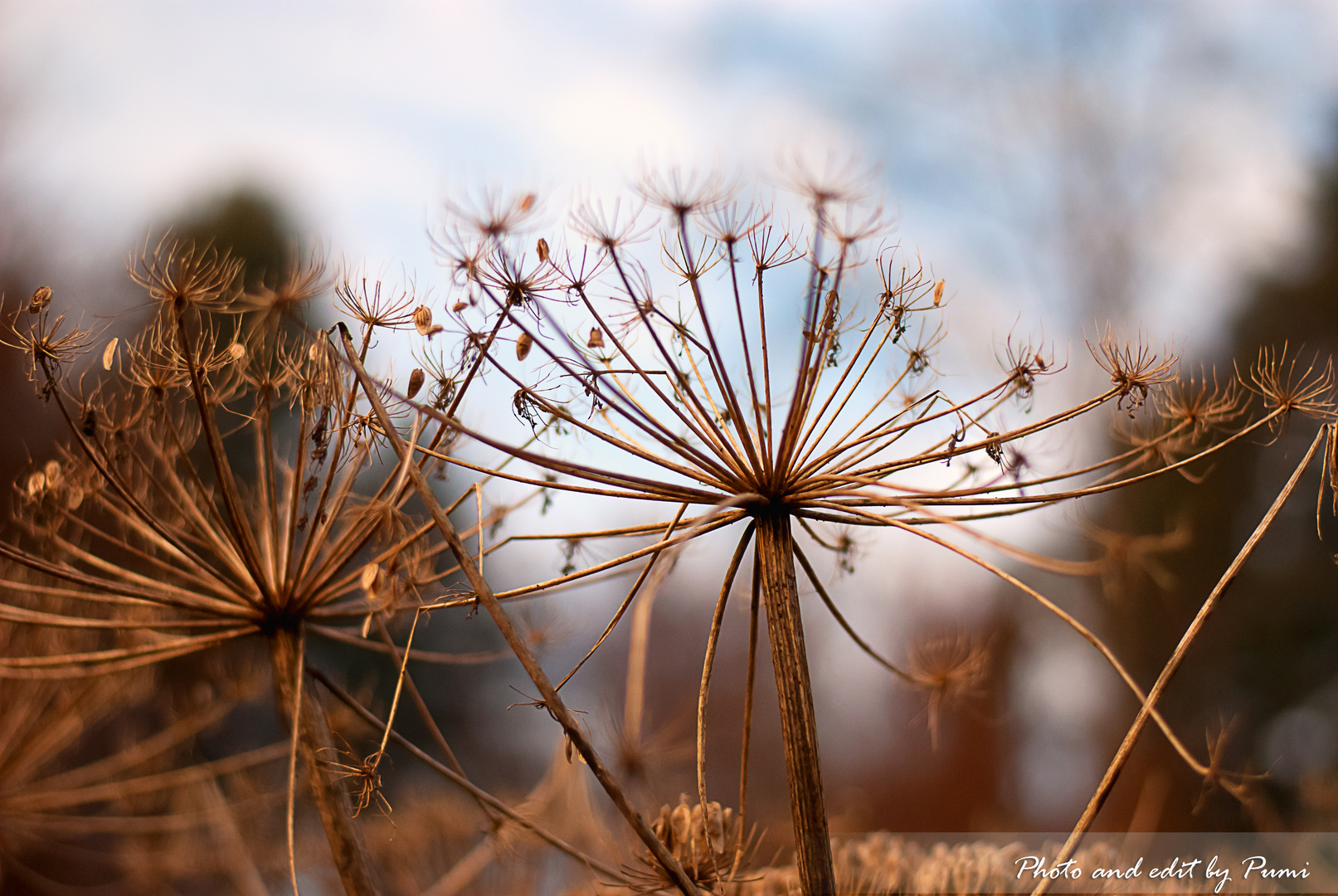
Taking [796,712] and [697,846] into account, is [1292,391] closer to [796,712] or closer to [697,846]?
[796,712]

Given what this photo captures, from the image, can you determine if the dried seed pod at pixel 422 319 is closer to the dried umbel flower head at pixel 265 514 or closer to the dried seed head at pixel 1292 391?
the dried umbel flower head at pixel 265 514

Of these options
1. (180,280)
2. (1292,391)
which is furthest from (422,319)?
(1292,391)

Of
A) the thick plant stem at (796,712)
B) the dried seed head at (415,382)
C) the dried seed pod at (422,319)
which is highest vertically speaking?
the dried seed pod at (422,319)

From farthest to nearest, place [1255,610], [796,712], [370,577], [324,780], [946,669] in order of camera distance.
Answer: [1255,610] < [946,669] < [324,780] < [370,577] < [796,712]

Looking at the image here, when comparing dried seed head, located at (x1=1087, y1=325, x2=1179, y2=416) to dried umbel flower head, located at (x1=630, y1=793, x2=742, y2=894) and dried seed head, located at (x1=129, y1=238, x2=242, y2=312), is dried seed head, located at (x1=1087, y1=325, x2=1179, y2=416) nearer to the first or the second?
dried umbel flower head, located at (x1=630, y1=793, x2=742, y2=894)

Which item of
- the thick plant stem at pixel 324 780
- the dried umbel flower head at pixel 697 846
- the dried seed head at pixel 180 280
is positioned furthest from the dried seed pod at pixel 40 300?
the dried umbel flower head at pixel 697 846

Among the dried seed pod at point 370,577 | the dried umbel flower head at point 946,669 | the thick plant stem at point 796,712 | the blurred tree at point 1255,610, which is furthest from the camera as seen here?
the blurred tree at point 1255,610

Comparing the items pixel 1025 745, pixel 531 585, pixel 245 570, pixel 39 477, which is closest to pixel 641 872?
pixel 531 585
